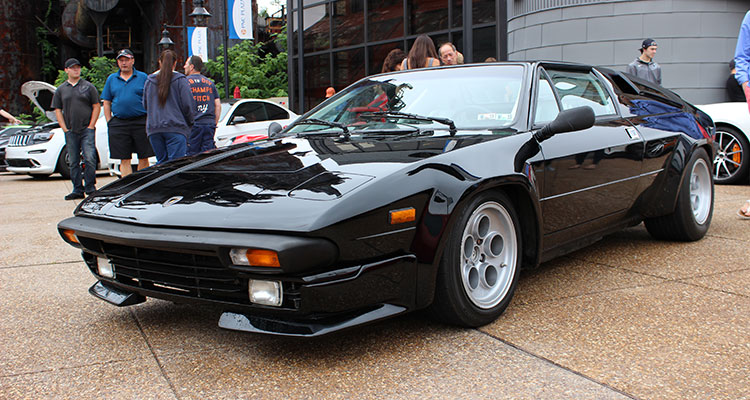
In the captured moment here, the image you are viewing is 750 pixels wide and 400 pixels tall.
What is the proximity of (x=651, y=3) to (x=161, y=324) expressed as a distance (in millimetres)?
10566

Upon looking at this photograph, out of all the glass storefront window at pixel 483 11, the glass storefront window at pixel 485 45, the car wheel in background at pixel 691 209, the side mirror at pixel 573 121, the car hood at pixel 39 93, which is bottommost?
the car wheel in background at pixel 691 209

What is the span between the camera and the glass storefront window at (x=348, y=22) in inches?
695

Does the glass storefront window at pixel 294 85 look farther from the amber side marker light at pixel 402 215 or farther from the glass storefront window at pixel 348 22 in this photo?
the amber side marker light at pixel 402 215

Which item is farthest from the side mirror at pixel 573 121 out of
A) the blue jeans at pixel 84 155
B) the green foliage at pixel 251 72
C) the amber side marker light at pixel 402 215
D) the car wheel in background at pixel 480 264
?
the green foliage at pixel 251 72

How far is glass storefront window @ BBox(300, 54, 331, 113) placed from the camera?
755 inches

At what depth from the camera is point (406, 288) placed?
2.49 meters

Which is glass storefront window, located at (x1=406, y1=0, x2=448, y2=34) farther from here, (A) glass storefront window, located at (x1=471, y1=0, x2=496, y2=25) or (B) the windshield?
(B) the windshield

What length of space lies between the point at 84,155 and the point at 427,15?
9.73m

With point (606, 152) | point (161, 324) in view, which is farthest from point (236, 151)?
point (606, 152)

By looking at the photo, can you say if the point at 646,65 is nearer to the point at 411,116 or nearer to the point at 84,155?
the point at 411,116

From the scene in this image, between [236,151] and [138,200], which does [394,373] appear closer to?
[138,200]

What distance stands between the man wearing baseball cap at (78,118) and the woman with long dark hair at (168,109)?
1.91 meters

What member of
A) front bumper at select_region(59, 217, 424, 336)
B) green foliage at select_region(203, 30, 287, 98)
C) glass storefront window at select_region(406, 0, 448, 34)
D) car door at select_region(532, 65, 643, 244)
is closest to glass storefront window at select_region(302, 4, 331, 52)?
green foliage at select_region(203, 30, 287, 98)

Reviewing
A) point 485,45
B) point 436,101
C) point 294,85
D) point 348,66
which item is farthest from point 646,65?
point 294,85
